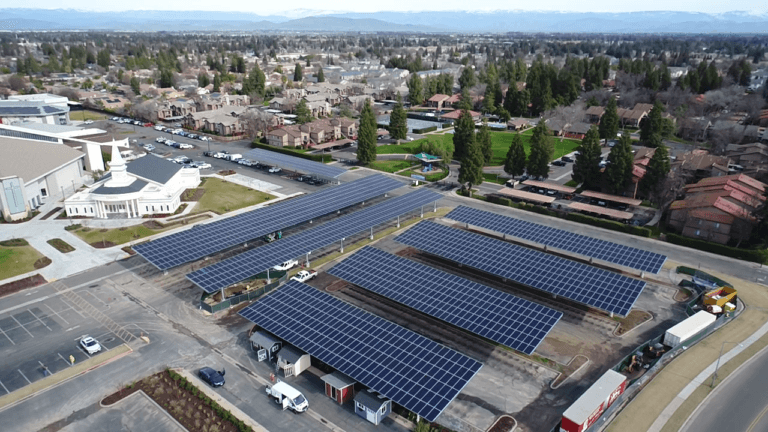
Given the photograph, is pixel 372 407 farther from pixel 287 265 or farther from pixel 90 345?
pixel 90 345

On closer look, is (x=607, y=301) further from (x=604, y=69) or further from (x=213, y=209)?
(x=604, y=69)

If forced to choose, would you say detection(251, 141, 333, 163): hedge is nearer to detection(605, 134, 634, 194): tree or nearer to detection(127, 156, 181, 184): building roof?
detection(127, 156, 181, 184): building roof

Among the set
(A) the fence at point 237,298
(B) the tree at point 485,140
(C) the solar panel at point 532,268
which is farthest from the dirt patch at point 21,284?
(B) the tree at point 485,140

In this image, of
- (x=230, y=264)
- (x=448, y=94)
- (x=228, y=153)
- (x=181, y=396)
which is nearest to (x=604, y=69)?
(x=448, y=94)

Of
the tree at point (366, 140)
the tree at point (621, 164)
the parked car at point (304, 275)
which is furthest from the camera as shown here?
the tree at point (366, 140)

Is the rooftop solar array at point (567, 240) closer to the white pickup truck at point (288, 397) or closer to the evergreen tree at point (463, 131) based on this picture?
the evergreen tree at point (463, 131)

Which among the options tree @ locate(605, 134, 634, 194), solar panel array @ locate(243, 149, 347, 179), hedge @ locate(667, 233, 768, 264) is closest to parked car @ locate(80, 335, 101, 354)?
solar panel array @ locate(243, 149, 347, 179)
